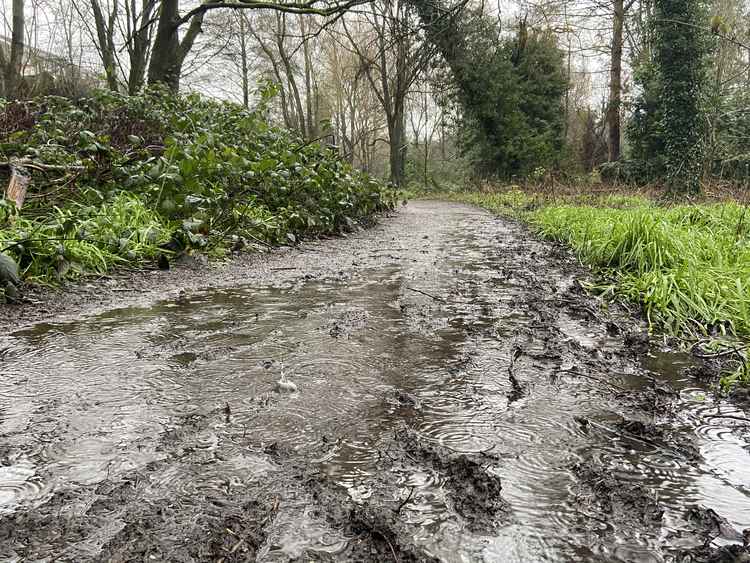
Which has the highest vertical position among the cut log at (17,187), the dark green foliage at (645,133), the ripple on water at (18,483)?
the dark green foliage at (645,133)

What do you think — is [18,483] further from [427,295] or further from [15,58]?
[15,58]

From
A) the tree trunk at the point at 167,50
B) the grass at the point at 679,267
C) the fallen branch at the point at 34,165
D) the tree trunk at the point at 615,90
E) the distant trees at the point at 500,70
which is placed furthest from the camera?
the tree trunk at the point at 615,90

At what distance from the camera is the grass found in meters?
2.71

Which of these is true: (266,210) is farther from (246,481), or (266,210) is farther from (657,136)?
(657,136)

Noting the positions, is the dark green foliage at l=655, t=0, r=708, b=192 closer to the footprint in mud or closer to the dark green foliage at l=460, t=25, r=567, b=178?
the dark green foliage at l=460, t=25, r=567, b=178

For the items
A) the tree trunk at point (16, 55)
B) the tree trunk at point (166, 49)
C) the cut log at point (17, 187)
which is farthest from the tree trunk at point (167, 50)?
the cut log at point (17, 187)

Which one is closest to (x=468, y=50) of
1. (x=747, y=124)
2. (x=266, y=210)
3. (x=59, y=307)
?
(x=747, y=124)

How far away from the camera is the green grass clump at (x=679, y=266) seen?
9.04ft

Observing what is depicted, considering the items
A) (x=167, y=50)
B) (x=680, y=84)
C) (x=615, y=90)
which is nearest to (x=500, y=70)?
(x=615, y=90)

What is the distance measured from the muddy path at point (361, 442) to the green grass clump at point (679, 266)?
0.35 metres

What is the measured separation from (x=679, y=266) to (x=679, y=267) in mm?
44

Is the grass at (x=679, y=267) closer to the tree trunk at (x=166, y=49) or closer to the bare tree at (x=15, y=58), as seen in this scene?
the tree trunk at (x=166, y=49)

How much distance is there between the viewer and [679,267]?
355 centimetres

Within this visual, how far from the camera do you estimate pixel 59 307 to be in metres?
2.96
